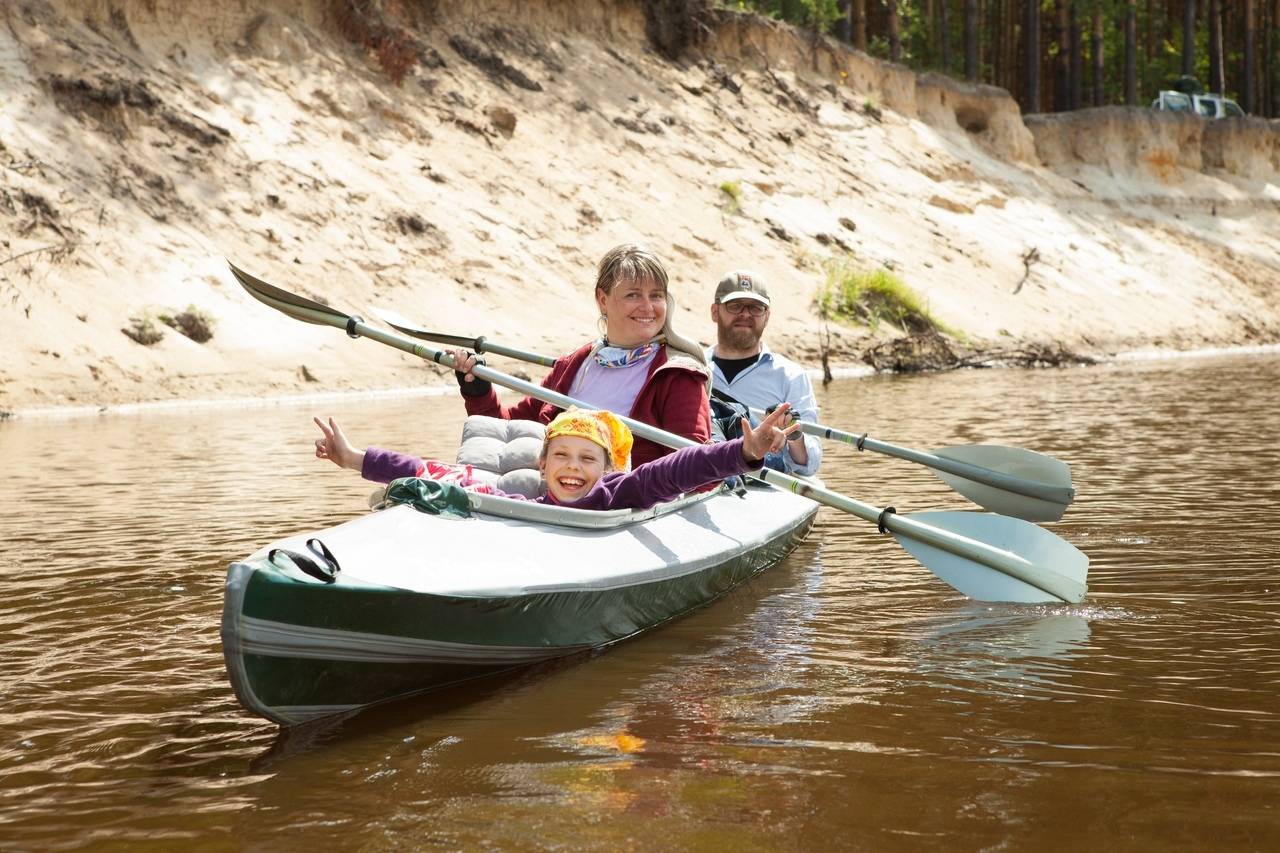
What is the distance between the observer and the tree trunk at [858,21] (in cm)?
2694

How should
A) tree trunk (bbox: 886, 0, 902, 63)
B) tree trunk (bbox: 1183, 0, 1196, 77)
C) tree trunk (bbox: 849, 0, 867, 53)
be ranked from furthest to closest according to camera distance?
tree trunk (bbox: 1183, 0, 1196, 77), tree trunk (bbox: 849, 0, 867, 53), tree trunk (bbox: 886, 0, 902, 63)

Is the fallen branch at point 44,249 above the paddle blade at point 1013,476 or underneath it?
above

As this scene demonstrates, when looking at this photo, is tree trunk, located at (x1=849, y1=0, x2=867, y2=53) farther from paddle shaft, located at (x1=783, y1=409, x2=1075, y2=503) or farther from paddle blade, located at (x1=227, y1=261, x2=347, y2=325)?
paddle shaft, located at (x1=783, y1=409, x2=1075, y2=503)

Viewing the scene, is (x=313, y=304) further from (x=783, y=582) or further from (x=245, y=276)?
(x=783, y=582)

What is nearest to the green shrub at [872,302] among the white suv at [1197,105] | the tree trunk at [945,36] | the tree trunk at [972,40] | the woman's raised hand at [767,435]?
the tree trunk at [972,40]

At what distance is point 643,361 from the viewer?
5016 mm

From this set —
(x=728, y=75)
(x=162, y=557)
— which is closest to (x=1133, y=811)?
(x=162, y=557)

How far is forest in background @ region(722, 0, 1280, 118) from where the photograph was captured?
27.8 metres

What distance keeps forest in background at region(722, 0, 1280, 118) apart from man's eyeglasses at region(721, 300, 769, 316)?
19.9 m

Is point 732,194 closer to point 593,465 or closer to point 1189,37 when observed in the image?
point 1189,37

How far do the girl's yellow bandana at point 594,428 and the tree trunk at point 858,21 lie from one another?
23.8m

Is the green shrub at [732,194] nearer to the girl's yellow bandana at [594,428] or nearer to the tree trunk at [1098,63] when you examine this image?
the tree trunk at [1098,63]

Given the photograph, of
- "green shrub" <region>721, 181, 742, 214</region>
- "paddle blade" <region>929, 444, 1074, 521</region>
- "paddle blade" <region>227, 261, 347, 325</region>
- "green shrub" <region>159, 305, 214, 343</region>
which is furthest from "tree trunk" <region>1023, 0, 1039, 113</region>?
"paddle blade" <region>929, 444, 1074, 521</region>

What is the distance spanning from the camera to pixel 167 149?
17.0 meters
